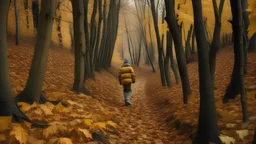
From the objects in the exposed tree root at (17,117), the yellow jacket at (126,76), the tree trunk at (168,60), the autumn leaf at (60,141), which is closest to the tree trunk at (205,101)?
the autumn leaf at (60,141)

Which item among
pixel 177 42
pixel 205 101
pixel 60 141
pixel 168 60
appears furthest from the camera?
pixel 168 60

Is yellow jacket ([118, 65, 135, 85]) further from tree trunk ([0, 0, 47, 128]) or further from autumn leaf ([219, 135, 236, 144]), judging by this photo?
autumn leaf ([219, 135, 236, 144])

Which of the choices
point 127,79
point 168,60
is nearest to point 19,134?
point 127,79

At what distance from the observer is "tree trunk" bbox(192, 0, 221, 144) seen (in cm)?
401

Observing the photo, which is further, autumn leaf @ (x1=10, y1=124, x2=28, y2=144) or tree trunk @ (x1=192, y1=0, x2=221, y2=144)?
tree trunk @ (x1=192, y1=0, x2=221, y2=144)

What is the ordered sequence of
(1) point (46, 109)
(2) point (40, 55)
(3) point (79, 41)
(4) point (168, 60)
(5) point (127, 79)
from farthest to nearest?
1. (4) point (168, 60)
2. (5) point (127, 79)
3. (3) point (79, 41)
4. (2) point (40, 55)
5. (1) point (46, 109)

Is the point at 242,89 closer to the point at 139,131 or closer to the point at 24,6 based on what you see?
the point at 139,131

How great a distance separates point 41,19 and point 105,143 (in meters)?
3.13

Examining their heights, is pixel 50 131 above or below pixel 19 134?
below

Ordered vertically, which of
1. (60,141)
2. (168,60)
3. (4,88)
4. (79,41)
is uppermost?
(79,41)

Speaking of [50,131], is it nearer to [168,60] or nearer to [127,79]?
[127,79]

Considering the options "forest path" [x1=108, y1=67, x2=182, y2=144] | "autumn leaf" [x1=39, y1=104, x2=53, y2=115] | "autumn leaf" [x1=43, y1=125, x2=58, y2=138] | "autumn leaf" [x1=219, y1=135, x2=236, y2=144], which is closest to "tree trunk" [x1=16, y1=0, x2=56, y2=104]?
"autumn leaf" [x1=39, y1=104, x2=53, y2=115]

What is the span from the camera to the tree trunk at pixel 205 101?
158 inches

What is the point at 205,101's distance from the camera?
13.7ft
